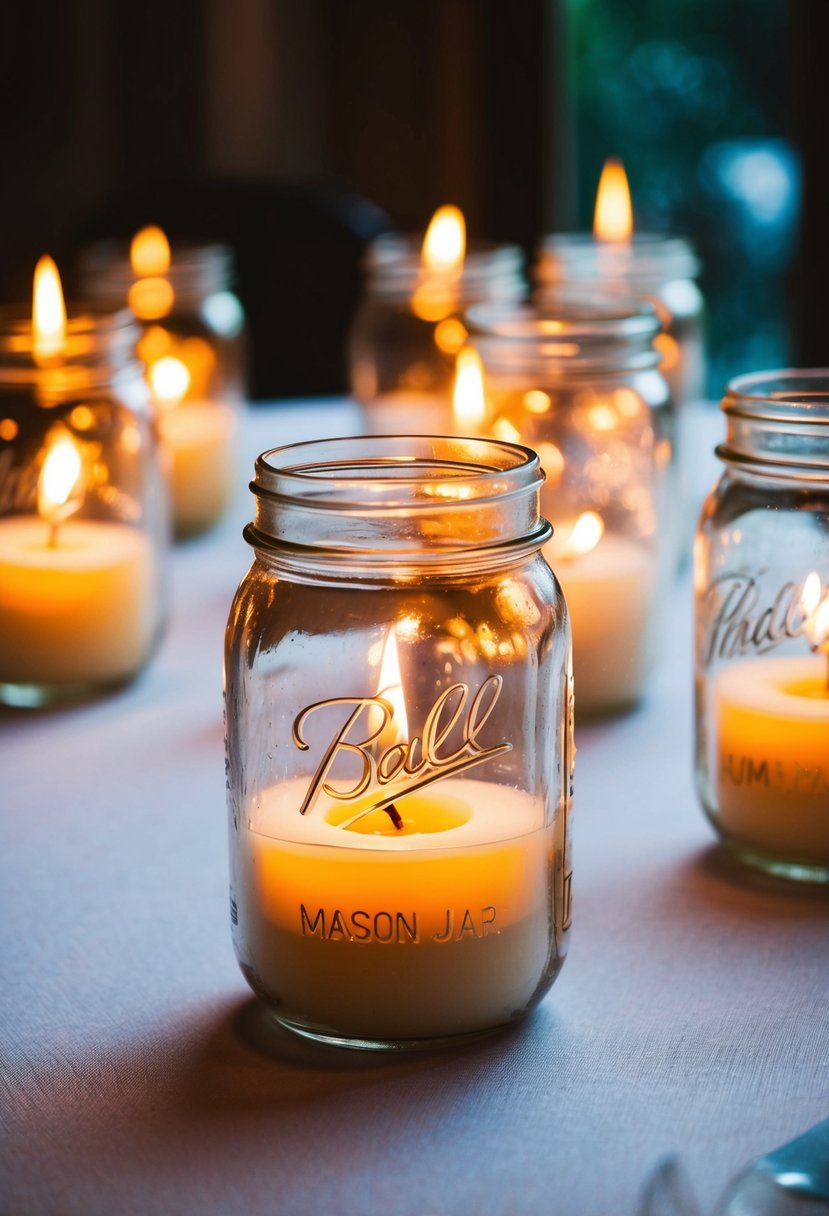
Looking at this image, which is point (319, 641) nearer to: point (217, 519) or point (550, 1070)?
point (550, 1070)

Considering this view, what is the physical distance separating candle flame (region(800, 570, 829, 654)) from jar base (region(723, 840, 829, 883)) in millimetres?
102

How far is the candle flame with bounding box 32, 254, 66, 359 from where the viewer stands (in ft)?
3.52

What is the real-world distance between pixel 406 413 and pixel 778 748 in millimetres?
640

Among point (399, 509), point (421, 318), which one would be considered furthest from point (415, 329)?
point (399, 509)

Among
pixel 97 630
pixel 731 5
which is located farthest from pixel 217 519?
pixel 731 5

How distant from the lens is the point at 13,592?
105cm

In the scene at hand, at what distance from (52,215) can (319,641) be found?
3003 millimetres

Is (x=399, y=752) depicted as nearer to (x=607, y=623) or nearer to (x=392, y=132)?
(x=607, y=623)

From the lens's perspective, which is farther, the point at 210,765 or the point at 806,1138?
the point at 210,765

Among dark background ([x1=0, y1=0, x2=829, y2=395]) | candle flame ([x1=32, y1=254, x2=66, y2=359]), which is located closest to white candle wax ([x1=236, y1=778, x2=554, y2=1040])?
candle flame ([x1=32, y1=254, x2=66, y2=359])

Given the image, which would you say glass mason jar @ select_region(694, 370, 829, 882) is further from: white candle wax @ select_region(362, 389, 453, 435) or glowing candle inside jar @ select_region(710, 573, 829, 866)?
white candle wax @ select_region(362, 389, 453, 435)

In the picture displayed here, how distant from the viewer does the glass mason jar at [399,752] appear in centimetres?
62

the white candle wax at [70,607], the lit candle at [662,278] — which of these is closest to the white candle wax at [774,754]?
the white candle wax at [70,607]

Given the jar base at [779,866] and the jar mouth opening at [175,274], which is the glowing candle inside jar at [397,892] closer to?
the jar base at [779,866]
